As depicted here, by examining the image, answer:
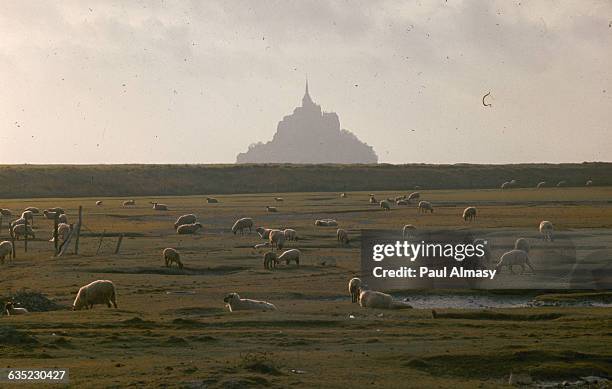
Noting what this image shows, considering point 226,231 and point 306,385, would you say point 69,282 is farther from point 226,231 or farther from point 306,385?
point 226,231

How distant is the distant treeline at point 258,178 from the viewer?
10662cm

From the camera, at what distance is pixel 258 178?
389 feet

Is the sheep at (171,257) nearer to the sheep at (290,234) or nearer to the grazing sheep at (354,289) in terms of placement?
the grazing sheep at (354,289)

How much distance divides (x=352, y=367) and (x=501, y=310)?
801 centimetres

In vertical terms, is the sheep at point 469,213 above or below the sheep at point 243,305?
above

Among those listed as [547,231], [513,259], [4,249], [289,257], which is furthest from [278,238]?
[547,231]

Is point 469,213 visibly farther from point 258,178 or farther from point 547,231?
point 258,178

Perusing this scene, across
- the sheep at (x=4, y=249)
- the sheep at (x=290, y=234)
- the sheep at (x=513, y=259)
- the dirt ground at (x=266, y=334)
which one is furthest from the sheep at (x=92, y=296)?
the sheep at (x=290, y=234)

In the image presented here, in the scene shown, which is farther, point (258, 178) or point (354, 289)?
point (258, 178)

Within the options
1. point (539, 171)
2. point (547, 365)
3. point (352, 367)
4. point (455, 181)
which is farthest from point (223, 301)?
point (539, 171)

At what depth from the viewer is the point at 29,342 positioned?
Answer: 15.9 metres

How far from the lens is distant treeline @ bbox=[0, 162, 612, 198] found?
107 m

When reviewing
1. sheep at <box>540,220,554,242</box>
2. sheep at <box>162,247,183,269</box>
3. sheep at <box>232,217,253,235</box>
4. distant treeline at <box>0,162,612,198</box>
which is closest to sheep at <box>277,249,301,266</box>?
sheep at <box>162,247,183,269</box>

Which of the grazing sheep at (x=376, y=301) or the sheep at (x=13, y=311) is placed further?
the grazing sheep at (x=376, y=301)
